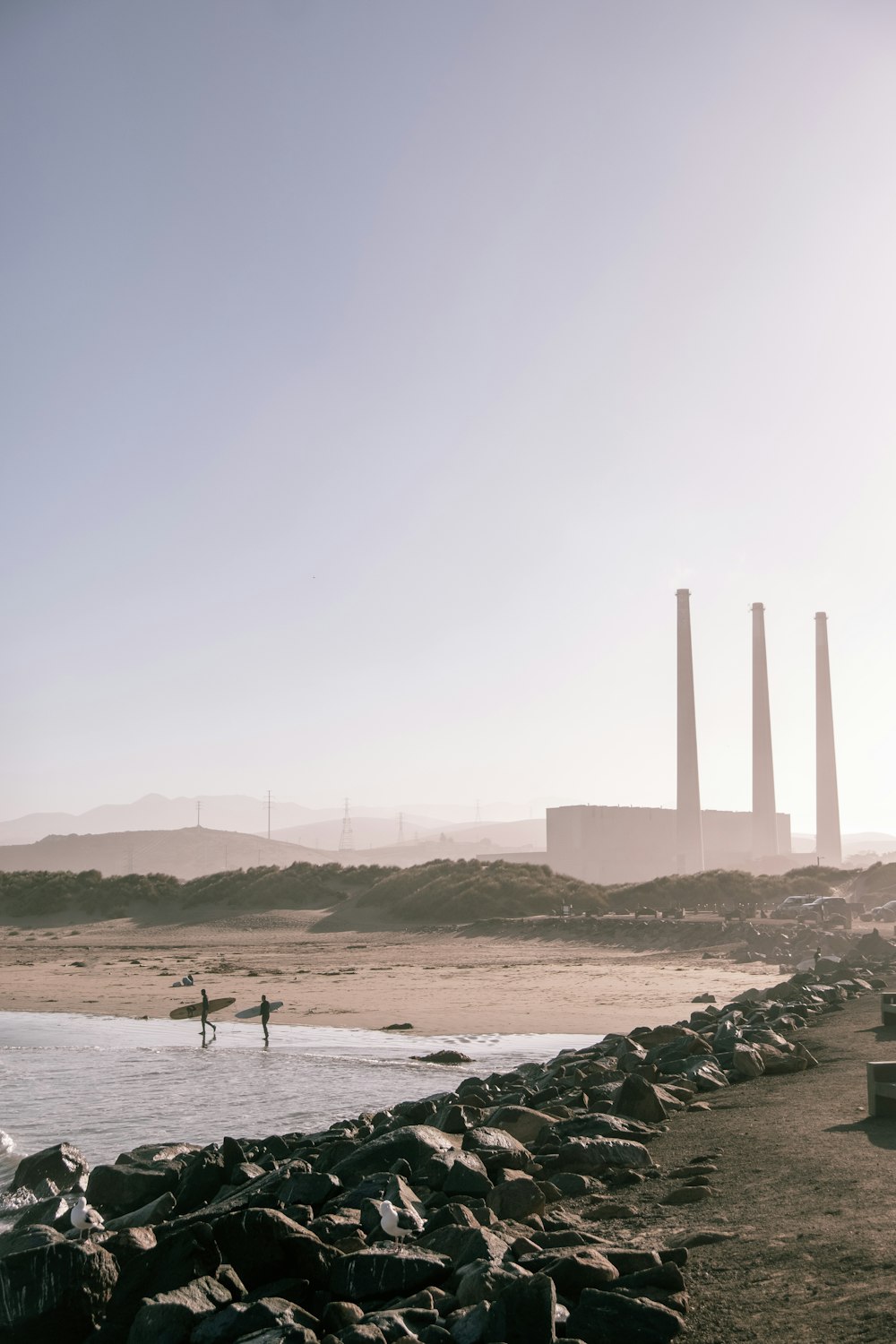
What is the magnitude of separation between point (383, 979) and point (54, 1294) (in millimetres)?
26908

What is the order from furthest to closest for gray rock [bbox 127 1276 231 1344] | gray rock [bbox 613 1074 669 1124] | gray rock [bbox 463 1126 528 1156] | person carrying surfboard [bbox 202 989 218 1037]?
person carrying surfboard [bbox 202 989 218 1037] < gray rock [bbox 613 1074 669 1124] < gray rock [bbox 463 1126 528 1156] < gray rock [bbox 127 1276 231 1344]

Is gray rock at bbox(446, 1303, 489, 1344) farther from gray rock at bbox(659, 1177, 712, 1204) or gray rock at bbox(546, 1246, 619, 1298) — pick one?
gray rock at bbox(659, 1177, 712, 1204)

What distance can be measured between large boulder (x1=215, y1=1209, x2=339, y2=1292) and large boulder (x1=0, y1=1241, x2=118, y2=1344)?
77cm

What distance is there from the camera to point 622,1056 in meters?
14.3

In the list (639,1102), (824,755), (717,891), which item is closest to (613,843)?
(824,755)

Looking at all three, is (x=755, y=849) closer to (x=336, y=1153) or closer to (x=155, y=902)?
(x=155, y=902)

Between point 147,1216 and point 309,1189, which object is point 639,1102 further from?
point 147,1216

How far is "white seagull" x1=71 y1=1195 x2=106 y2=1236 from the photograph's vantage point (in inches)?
347

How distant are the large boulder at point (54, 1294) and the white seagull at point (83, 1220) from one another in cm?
203

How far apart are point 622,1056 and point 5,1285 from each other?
361 inches

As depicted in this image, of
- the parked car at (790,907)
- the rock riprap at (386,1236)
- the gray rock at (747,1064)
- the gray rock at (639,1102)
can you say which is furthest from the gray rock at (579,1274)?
the parked car at (790,907)

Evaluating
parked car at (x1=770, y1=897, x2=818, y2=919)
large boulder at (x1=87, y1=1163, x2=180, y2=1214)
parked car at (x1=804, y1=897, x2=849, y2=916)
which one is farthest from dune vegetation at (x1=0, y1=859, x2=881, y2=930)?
large boulder at (x1=87, y1=1163, x2=180, y2=1214)

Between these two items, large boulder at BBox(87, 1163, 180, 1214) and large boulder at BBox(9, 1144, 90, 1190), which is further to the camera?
large boulder at BBox(9, 1144, 90, 1190)

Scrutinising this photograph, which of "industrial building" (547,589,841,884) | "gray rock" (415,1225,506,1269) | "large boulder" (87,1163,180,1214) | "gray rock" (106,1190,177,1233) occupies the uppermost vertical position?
"industrial building" (547,589,841,884)
